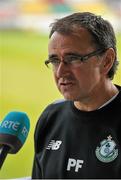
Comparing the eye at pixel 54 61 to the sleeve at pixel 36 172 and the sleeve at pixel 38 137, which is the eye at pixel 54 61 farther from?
the sleeve at pixel 36 172

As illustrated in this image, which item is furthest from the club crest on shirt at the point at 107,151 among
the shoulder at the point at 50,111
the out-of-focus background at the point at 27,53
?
the out-of-focus background at the point at 27,53

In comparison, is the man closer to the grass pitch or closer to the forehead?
the forehead

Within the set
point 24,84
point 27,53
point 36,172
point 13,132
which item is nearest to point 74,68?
point 13,132

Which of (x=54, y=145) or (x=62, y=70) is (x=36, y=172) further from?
(x=62, y=70)

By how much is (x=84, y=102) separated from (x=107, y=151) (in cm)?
17

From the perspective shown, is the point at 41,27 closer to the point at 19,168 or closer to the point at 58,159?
the point at 19,168

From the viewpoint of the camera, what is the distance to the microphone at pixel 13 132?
3.77 ft

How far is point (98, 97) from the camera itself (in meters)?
1.28

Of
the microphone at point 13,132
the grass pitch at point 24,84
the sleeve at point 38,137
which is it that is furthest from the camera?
the grass pitch at point 24,84

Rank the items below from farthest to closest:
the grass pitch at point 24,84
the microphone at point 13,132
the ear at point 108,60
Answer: the grass pitch at point 24,84 → the ear at point 108,60 → the microphone at point 13,132

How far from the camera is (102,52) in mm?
1255

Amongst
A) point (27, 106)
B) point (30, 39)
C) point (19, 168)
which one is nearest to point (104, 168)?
point (19, 168)

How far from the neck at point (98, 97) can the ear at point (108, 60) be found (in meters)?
0.04

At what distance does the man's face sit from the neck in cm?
4
